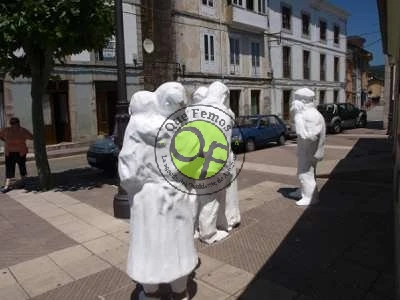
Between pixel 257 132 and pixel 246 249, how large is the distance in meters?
9.90

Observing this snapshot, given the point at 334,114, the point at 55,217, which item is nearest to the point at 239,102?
the point at 334,114

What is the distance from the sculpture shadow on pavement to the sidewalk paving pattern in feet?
0.04

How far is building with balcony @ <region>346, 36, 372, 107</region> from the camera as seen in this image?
129 feet

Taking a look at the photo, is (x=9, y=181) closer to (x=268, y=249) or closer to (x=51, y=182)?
(x=51, y=182)

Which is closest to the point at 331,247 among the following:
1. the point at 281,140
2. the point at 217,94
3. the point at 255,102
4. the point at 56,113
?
the point at 217,94

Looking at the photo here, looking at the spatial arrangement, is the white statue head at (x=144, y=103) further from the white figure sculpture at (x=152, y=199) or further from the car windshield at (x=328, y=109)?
the car windshield at (x=328, y=109)

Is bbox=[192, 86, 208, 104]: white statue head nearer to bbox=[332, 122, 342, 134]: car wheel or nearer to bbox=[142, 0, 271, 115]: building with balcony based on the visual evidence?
bbox=[142, 0, 271, 115]: building with balcony

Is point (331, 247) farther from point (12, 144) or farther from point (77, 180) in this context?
point (12, 144)

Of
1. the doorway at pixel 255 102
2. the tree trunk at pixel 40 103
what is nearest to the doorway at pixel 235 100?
the doorway at pixel 255 102

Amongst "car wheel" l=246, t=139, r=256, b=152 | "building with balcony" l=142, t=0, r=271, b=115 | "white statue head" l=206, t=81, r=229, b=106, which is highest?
"building with balcony" l=142, t=0, r=271, b=115

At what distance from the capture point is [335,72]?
111ft

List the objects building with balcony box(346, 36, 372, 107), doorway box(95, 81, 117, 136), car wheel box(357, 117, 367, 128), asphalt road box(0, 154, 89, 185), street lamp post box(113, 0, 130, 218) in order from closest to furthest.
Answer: street lamp post box(113, 0, 130, 218) → asphalt road box(0, 154, 89, 185) → doorway box(95, 81, 117, 136) → car wheel box(357, 117, 367, 128) → building with balcony box(346, 36, 372, 107)

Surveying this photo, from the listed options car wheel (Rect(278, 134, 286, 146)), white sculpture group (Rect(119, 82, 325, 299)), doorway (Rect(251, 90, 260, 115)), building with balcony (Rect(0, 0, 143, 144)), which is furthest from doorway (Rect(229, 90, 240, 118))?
white sculpture group (Rect(119, 82, 325, 299))

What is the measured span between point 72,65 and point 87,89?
4.09ft
